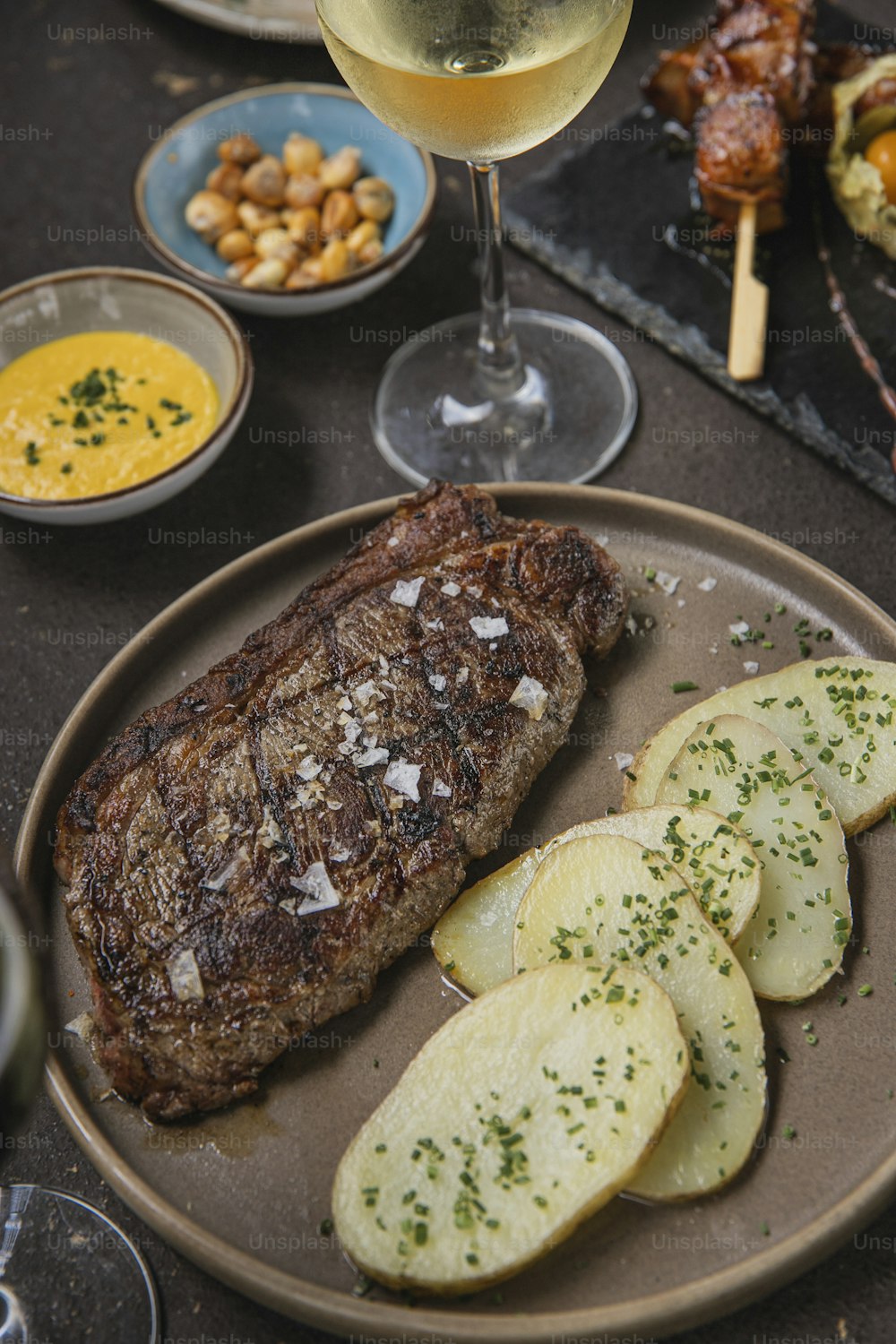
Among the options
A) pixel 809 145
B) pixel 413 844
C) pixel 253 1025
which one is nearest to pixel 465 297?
pixel 809 145

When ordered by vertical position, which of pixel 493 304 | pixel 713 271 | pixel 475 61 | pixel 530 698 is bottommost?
pixel 530 698

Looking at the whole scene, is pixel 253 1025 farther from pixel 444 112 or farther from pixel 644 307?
pixel 644 307

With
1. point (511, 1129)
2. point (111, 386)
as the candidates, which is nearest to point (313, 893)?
point (511, 1129)

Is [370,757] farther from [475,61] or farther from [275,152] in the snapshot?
[275,152]

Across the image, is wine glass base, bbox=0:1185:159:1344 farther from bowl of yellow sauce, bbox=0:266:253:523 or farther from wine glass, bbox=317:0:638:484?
wine glass, bbox=317:0:638:484

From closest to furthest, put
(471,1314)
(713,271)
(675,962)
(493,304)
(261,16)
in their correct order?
(471,1314), (675,962), (493,304), (713,271), (261,16)

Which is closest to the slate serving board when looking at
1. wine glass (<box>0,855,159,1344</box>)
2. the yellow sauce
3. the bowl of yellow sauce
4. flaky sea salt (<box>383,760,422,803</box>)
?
the bowl of yellow sauce

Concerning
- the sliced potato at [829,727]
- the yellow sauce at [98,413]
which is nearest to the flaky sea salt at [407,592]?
the sliced potato at [829,727]

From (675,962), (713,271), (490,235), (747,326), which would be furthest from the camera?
(713,271)

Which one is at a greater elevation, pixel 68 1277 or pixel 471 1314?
pixel 471 1314
